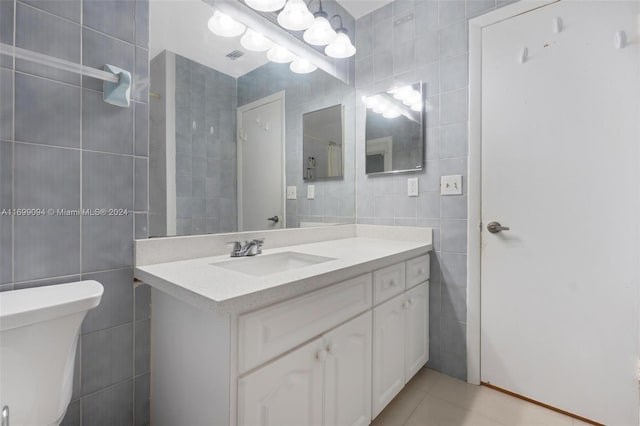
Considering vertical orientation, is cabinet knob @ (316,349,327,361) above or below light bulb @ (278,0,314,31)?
below

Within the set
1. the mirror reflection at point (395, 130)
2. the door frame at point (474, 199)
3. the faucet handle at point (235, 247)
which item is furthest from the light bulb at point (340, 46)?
the faucet handle at point (235, 247)

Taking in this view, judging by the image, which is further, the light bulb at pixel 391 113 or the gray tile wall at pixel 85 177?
the light bulb at pixel 391 113

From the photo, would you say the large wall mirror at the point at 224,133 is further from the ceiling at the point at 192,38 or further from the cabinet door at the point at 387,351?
the cabinet door at the point at 387,351

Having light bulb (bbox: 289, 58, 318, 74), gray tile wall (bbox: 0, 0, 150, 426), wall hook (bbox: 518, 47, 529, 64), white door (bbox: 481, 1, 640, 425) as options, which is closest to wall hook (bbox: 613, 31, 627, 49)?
white door (bbox: 481, 1, 640, 425)

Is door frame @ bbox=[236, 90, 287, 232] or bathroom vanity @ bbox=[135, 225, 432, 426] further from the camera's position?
door frame @ bbox=[236, 90, 287, 232]

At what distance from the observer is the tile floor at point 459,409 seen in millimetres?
1354

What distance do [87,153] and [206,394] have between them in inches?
33.3

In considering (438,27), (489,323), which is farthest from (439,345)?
(438,27)

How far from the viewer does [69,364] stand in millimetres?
808

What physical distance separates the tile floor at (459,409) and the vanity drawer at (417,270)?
0.58 meters

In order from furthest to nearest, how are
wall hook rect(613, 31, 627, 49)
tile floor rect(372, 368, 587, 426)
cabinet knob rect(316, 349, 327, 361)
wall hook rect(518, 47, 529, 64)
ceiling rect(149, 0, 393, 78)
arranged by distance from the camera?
wall hook rect(518, 47, 529, 64), tile floor rect(372, 368, 587, 426), wall hook rect(613, 31, 627, 49), ceiling rect(149, 0, 393, 78), cabinet knob rect(316, 349, 327, 361)

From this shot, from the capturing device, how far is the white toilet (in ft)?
2.24

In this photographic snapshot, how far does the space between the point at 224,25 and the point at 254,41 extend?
167mm

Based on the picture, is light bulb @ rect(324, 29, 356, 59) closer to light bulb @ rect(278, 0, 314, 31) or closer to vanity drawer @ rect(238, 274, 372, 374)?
light bulb @ rect(278, 0, 314, 31)
